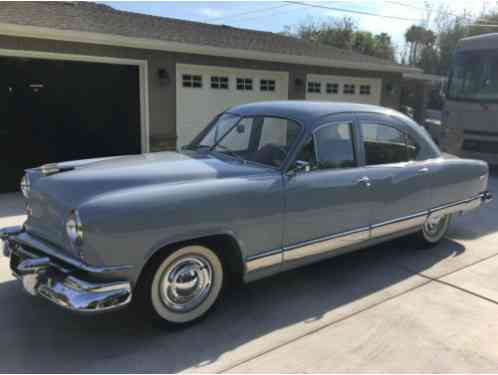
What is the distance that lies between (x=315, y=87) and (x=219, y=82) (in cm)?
364

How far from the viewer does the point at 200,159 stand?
3871mm

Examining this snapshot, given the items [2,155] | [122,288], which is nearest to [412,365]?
[122,288]

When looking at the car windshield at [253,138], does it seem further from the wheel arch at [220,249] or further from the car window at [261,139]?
the wheel arch at [220,249]

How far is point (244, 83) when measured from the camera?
11234 mm

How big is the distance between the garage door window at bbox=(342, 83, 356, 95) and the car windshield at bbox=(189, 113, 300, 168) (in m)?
10.2

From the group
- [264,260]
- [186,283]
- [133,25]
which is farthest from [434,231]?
[133,25]

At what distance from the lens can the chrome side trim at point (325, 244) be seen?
372 centimetres

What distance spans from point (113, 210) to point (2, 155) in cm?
638

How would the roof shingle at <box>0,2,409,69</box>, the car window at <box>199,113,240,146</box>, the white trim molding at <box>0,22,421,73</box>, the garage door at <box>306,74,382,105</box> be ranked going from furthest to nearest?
the garage door at <box>306,74,382,105</box> < the roof shingle at <box>0,2,409,69</box> < the white trim molding at <box>0,22,421,73</box> < the car window at <box>199,113,240,146</box>

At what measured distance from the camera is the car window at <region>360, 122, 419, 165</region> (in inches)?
169

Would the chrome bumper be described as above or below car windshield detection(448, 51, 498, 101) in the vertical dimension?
below

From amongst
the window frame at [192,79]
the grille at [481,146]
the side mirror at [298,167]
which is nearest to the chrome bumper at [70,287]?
the side mirror at [298,167]

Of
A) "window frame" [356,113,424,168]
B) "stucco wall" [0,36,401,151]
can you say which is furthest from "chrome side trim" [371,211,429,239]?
"stucco wall" [0,36,401,151]

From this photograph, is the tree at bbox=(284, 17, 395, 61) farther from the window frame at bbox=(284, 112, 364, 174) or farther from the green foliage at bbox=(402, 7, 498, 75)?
the window frame at bbox=(284, 112, 364, 174)
